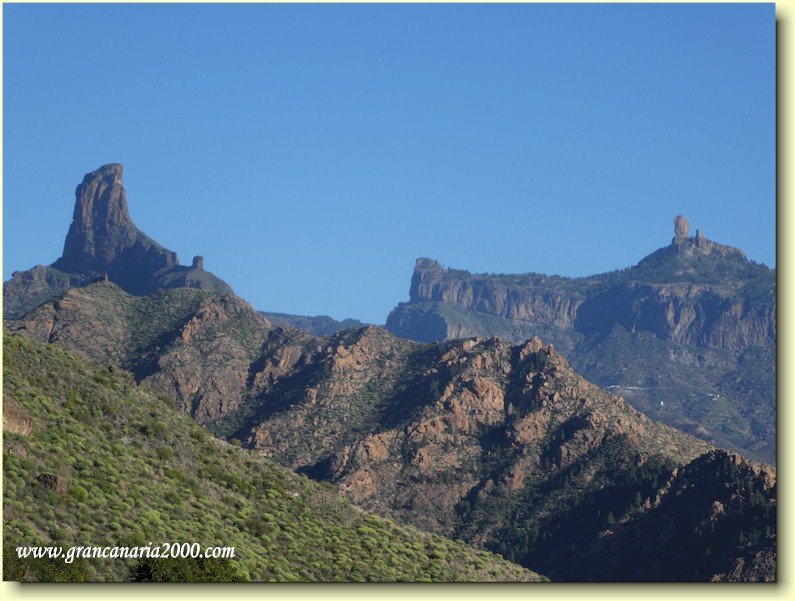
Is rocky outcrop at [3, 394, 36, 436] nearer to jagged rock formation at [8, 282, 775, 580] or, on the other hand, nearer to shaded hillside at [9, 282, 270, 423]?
jagged rock formation at [8, 282, 775, 580]

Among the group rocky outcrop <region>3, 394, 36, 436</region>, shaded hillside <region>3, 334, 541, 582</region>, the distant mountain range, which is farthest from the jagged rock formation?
rocky outcrop <region>3, 394, 36, 436</region>

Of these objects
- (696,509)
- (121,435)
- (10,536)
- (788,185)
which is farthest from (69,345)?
(788,185)

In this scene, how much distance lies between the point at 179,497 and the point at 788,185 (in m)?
38.4

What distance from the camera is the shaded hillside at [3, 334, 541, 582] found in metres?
78.4

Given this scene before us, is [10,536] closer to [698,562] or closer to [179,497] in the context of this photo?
[179,497]

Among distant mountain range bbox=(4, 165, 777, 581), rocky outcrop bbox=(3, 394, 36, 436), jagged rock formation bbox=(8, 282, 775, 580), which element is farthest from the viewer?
jagged rock formation bbox=(8, 282, 775, 580)

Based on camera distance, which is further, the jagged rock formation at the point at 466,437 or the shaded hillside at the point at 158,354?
the shaded hillside at the point at 158,354

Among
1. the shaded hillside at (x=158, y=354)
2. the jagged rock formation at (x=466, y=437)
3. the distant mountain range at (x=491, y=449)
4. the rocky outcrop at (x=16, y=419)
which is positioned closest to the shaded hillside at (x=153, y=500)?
the rocky outcrop at (x=16, y=419)

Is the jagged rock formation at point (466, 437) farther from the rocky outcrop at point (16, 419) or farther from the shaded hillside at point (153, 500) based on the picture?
the rocky outcrop at point (16, 419)

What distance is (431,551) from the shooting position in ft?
331

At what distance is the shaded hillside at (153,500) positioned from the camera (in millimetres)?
78438

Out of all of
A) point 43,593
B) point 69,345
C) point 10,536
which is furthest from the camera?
point 69,345

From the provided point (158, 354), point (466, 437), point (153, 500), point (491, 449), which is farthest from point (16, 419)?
point (158, 354)

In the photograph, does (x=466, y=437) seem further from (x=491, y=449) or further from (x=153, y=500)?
(x=153, y=500)
